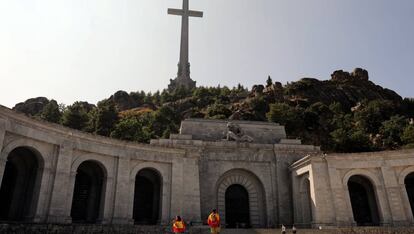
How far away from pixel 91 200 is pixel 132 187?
10.7 feet

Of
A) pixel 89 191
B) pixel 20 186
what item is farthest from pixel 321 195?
pixel 20 186

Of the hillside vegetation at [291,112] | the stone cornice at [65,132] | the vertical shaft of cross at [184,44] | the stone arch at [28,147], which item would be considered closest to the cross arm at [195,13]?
the vertical shaft of cross at [184,44]

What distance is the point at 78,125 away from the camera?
61.3 m

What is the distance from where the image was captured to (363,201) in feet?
93.0

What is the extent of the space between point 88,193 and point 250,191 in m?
13.3

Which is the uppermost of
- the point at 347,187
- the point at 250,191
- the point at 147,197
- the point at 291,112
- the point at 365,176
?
the point at 291,112

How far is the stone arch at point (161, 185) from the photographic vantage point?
79.2 feet

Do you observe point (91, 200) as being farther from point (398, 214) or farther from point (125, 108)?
point (125, 108)

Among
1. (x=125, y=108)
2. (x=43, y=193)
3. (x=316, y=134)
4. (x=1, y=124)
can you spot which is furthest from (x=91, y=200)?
(x=125, y=108)

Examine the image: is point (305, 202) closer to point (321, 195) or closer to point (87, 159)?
point (321, 195)

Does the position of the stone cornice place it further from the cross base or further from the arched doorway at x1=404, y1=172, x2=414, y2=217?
the cross base

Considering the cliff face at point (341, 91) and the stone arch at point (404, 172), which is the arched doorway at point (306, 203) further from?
the cliff face at point (341, 91)

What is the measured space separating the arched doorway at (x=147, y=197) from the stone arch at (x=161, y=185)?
0.76 meters

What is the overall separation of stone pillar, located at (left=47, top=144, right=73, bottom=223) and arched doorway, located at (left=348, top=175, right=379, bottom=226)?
21.9 m
